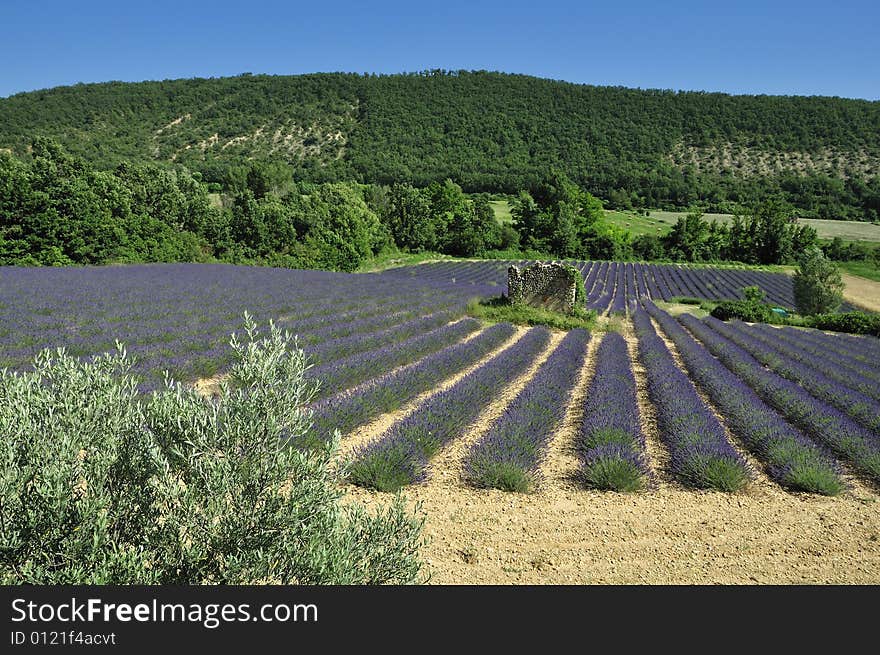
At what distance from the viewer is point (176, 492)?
2.11 m

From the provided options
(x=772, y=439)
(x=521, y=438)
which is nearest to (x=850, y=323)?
(x=772, y=439)

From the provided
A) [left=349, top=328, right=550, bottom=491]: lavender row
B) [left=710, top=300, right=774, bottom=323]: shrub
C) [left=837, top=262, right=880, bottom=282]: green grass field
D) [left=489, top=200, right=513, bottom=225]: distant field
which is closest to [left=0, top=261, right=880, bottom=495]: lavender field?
[left=349, top=328, right=550, bottom=491]: lavender row

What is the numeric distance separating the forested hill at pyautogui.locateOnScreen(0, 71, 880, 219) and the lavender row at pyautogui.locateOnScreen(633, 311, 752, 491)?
77.3 metres

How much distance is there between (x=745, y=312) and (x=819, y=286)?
5.18 m

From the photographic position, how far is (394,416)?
6.68 m

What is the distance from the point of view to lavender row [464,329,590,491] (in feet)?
15.2

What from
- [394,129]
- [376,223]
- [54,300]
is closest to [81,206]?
[54,300]

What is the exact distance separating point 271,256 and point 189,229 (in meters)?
7.11

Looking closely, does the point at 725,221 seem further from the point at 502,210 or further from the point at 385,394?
the point at 385,394

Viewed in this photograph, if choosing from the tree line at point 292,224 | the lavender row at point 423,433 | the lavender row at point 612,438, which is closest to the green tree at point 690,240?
the tree line at point 292,224

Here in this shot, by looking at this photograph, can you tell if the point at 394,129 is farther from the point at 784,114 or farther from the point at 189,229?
the point at 784,114

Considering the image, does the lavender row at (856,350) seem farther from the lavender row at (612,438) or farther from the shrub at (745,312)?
the lavender row at (612,438)

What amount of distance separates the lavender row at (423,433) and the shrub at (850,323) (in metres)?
21.1

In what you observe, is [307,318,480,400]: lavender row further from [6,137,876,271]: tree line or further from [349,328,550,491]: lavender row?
[6,137,876,271]: tree line
